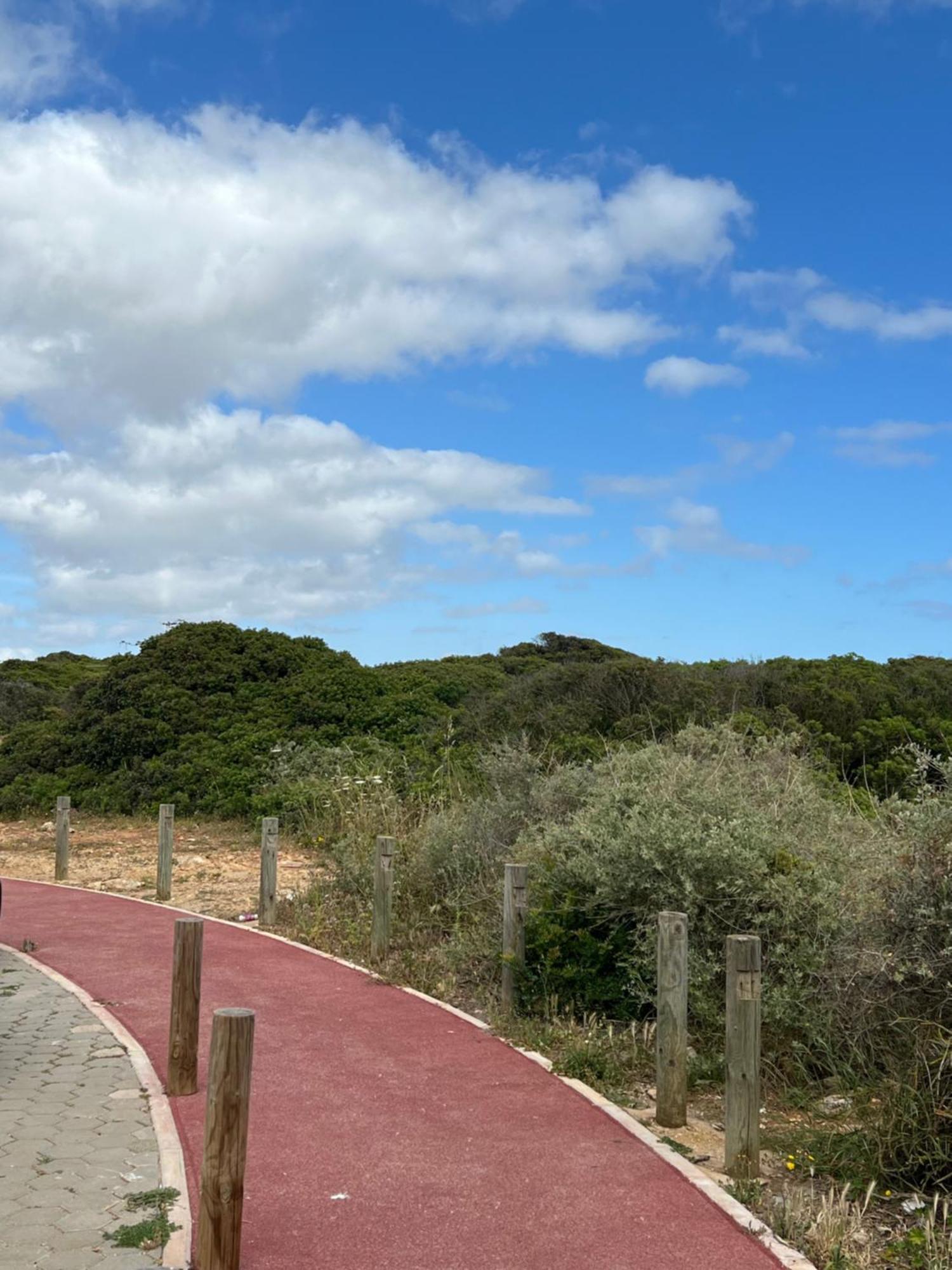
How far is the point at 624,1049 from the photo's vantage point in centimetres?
800

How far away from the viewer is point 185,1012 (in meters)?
7.00

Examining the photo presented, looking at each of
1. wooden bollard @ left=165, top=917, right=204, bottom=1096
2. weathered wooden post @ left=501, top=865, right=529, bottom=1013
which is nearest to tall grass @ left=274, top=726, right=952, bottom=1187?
weathered wooden post @ left=501, top=865, right=529, bottom=1013

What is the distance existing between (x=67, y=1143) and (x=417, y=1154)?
1.87 m

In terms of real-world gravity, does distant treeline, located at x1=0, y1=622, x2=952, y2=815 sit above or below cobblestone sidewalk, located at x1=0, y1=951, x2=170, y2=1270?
above

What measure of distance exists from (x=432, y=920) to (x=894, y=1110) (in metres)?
6.62

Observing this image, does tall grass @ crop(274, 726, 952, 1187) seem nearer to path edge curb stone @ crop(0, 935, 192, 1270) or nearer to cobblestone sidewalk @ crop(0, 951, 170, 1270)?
path edge curb stone @ crop(0, 935, 192, 1270)

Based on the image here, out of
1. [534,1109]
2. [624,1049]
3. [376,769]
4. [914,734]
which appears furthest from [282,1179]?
[914,734]

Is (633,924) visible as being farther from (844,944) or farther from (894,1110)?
(894,1110)

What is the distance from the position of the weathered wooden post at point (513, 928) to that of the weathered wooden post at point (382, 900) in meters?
2.15

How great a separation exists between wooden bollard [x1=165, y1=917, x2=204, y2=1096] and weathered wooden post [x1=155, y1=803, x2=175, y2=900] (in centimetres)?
792

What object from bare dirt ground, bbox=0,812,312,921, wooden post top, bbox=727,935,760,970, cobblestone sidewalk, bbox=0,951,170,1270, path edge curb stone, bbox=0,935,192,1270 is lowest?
cobblestone sidewalk, bbox=0,951,170,1270

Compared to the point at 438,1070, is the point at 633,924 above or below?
above

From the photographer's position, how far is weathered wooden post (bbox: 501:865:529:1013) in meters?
9.09

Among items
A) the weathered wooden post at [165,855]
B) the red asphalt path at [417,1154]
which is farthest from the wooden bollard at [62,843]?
the red asphalt path at [417,1154]
